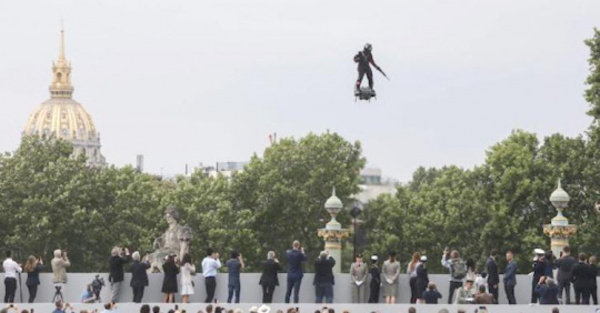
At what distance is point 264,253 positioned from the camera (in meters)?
117

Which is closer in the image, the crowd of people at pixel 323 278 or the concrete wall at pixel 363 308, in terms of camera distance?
the concrete wall at pixel 363 308

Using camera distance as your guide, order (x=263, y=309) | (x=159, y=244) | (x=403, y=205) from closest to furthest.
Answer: (x=263, y=309) → (x=159, y=244) → (x=403, y=205)

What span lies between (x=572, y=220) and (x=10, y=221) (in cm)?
2534

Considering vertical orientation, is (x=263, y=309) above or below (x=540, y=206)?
below

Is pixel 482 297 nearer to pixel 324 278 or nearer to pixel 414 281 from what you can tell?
pixel 414 281

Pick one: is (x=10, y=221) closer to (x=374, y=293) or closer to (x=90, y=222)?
(x=90, y=222)

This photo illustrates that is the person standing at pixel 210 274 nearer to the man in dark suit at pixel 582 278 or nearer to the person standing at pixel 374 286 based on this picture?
the person standing at pixel 374 286

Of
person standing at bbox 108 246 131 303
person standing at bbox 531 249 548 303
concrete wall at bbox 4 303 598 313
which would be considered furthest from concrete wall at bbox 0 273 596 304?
concrete wall at bbox 4 303 598 313

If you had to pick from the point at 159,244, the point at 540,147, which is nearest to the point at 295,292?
the point at 159,244

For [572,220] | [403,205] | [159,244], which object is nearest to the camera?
[159,244]

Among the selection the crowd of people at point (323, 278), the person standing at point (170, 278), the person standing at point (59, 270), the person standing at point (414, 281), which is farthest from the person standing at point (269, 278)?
the person standing at point (59, 270)

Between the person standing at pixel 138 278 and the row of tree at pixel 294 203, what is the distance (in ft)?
124

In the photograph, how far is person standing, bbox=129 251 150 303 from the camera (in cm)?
6519

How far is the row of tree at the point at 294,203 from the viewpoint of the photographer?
110438 mm
